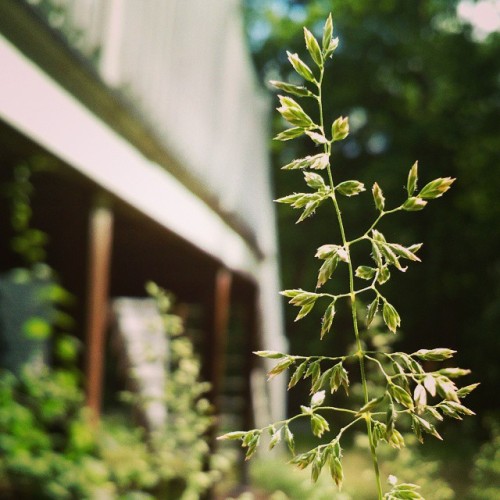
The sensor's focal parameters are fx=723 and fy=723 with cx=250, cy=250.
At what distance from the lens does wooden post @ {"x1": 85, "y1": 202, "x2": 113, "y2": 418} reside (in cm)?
269

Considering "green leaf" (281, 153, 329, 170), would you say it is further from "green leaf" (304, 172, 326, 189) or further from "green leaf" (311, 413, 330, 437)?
"green leaf" (311, 413, 330, 437)

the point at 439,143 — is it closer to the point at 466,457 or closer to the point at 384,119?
the point at 384,119

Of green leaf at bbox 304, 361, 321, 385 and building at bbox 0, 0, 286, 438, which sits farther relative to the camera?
building at bbox 0, 0, 286, 438

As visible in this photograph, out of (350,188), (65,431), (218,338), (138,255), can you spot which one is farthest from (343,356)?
(138,255)

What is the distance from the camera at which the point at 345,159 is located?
700 inches

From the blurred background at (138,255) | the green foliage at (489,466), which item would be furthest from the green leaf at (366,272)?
the green foliage at (489,466)

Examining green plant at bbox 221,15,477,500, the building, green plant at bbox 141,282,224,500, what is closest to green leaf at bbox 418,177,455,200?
green plant at bbox 221,15,477,500

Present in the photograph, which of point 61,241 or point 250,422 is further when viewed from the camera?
point 250,422

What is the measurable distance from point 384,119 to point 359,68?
1.41 m

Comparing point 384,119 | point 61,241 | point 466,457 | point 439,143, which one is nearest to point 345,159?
point 384,119

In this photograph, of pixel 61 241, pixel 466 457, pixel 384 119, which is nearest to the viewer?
pixel 61 241

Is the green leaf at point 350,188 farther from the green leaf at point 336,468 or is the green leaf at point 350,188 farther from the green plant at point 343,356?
the green leaf at point 336,468

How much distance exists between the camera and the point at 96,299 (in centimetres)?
275

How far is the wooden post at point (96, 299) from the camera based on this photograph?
2.69 metres
